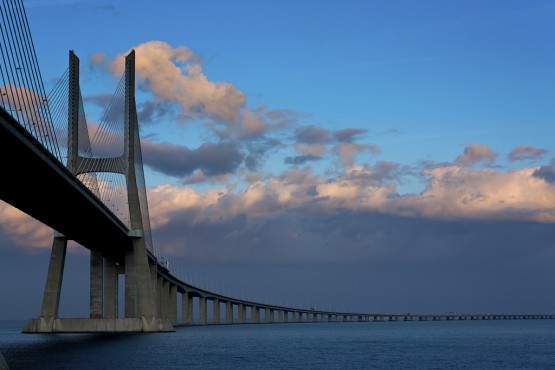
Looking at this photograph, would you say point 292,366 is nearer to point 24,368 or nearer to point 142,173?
point 24,368

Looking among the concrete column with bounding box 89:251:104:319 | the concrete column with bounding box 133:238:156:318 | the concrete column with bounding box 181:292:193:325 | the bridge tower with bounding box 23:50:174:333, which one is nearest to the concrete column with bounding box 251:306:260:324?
the concrete column with bounding box 181:292:193:325

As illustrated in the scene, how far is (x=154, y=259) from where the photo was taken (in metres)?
93.0

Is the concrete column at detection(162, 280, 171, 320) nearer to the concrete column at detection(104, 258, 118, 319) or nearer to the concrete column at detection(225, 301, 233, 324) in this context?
the concrete column at detection(104, 258, 118, 319)

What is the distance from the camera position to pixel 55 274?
77.7 m

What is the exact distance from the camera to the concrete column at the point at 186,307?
139m

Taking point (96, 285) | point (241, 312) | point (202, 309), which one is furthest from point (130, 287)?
point (241, 312)

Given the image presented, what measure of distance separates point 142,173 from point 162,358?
95.1 feet

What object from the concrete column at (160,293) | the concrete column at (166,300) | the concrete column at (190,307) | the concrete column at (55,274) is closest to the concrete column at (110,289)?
the concrete column at (55,274)

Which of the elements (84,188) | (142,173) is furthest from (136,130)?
(84,188)

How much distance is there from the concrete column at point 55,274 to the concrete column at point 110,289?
793 centimetres

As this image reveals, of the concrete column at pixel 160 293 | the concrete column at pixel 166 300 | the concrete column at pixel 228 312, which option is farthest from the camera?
the concrete column at pixel 228 312

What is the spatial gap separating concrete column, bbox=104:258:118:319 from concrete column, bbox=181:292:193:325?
4696cm

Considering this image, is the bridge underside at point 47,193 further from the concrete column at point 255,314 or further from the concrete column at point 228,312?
the concrete column at point 255,314

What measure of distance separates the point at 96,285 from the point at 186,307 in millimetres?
56324
